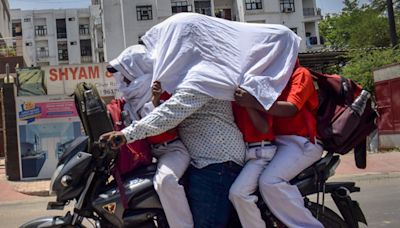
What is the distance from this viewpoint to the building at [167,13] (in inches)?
2121

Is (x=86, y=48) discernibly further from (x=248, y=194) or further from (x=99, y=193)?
(x=248, y=194)

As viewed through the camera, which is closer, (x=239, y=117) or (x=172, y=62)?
(x=172, y=62)

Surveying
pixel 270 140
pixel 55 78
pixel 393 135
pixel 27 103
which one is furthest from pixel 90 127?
pixel 55 78

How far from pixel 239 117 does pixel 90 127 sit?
85 cm

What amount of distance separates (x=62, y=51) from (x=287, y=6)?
3976 cm

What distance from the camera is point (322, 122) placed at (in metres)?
3.44

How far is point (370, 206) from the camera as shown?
24.3ft

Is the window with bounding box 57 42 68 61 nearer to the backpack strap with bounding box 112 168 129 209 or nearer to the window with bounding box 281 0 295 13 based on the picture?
the window with bounding box 281 0 295 13

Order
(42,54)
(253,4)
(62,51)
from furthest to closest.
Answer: (62,51)
(42,54)
(253,4)

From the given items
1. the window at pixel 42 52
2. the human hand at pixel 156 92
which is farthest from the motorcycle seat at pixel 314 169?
the window at pixel 42 52

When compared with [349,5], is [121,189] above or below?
below

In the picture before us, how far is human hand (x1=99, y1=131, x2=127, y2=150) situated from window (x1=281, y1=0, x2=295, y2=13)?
183 ft

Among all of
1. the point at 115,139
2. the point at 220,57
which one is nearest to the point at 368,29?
the point at 220,57

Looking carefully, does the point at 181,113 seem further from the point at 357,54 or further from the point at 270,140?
the point at 357,54
